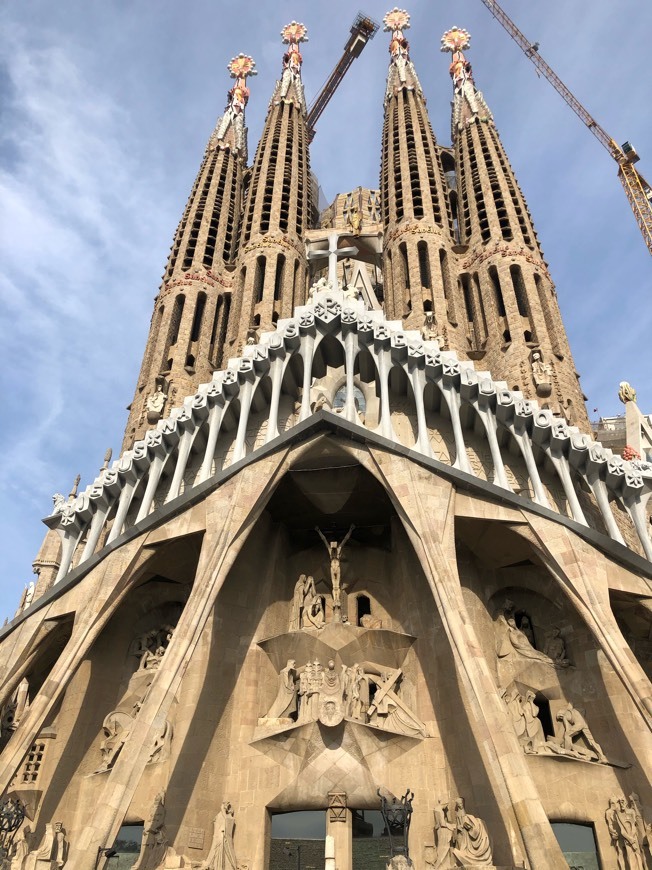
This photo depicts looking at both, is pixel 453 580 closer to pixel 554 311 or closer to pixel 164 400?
pixel 164 400

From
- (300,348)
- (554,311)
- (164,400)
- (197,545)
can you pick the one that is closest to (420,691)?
(197,545)

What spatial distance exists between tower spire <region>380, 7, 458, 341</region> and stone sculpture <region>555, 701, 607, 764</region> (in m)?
10.6

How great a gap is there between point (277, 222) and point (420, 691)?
16836mm

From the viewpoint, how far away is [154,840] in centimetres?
1166

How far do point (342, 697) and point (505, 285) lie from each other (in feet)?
42.0

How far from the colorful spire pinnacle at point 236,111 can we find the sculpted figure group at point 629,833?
86.6ft

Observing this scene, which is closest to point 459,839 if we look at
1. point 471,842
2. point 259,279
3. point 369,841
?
point 471,842

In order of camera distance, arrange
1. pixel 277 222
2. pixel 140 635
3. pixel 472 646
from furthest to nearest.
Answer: pixel 277 222 < pixel 140 635 < pixel 472 646

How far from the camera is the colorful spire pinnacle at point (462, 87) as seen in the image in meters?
27.9

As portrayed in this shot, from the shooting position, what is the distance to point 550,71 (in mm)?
43219

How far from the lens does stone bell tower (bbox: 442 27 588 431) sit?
18109 mm

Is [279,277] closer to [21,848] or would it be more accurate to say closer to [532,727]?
[532,727]

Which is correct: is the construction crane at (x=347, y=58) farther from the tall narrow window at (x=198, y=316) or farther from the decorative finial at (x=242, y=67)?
the tall narrow window at (x=198, y=316)

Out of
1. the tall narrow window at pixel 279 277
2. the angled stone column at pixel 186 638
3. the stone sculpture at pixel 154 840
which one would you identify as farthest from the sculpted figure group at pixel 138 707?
the tall narrow window at pixel 279 277
